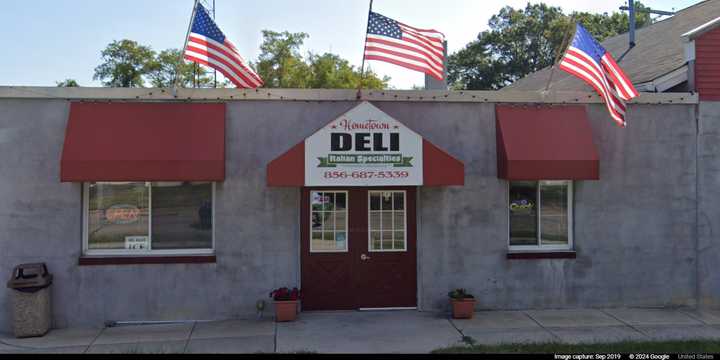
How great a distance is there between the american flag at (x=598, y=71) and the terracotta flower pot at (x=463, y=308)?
384 centimetres

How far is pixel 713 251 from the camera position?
1102 cm

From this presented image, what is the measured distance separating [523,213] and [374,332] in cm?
351

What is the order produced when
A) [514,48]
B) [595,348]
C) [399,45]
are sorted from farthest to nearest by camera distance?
[514,48], [399,45], [595,348]

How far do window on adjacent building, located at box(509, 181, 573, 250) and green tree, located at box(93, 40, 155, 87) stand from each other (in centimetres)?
4280

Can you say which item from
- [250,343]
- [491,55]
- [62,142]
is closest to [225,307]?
[250,343]

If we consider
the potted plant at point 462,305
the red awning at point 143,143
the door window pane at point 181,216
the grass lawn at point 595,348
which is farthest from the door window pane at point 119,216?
the grass lawn at point 595,348

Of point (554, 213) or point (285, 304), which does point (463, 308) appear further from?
point (285, 304)

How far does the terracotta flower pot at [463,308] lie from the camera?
10.0 meters

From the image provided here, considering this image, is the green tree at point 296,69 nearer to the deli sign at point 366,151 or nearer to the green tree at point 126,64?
the green tree at point 126,64

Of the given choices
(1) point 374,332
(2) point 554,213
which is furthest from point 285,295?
(2) point 554,213

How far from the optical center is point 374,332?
9.37 metres

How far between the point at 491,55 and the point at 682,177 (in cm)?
4824

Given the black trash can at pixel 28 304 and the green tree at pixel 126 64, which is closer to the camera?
the black trash can at pixel 28 304

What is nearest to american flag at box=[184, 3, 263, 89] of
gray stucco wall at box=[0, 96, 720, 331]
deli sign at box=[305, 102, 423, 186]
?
gray stucco wall at box=[0, 96, 720, 331]
